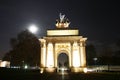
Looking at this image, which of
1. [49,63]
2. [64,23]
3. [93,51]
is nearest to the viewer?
[49,63]

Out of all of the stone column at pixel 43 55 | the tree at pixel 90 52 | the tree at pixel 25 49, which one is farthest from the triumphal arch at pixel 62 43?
the tree at pixel 90 52

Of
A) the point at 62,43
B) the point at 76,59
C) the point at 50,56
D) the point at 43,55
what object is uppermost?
the point at 62,43

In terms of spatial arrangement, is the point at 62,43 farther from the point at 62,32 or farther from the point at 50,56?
the point at 50,56

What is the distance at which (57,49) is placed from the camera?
61250mm

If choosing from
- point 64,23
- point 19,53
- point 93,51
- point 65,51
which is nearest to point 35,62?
point 19,53

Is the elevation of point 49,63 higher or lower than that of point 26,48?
lower

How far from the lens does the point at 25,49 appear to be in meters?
65.1

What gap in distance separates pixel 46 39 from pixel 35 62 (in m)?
14.6

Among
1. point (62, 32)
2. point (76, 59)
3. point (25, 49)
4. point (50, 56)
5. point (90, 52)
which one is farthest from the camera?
point (90, 52)

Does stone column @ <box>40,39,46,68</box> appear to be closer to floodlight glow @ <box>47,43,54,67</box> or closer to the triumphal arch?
the triumphal arch

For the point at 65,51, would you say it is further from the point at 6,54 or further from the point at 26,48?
the point at 6,54

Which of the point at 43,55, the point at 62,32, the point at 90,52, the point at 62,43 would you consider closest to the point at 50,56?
the point at 43,55

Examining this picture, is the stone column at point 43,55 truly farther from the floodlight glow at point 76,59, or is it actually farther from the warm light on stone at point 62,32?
the floodlight glow at point 76,59

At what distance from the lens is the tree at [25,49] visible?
213 feet
